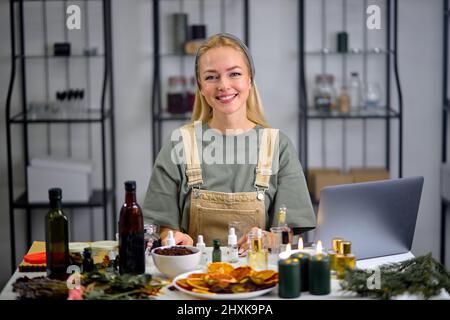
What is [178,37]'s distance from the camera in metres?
4.60

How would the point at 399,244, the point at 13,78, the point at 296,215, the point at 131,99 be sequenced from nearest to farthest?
the point at 399,244 → the point at 296,215 → the point at 13,78 → the point at 131,99

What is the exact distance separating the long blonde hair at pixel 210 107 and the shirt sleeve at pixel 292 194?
0.48 ft

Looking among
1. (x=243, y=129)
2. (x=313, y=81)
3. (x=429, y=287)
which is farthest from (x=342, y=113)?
(x=429, y=287)

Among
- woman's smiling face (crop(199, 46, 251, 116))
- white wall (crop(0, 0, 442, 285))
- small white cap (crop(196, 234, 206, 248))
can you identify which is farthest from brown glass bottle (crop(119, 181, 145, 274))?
white wall (crop(0, 0, 442, 285))

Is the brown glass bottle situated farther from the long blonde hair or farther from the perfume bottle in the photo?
the long blonde hair

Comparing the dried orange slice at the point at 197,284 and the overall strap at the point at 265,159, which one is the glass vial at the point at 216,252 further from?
the overall strap at the point at 265,159

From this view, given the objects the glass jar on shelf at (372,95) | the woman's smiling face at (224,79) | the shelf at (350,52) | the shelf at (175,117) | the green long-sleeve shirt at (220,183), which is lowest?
the green long-sleeve shirt at (220,183)

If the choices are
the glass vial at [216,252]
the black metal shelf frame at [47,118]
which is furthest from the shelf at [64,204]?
the glass vial at [216,252]

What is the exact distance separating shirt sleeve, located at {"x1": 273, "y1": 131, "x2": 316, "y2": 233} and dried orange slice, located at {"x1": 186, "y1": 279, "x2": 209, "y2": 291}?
2.52 ft

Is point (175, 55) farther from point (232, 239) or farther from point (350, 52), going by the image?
point (232, 239)

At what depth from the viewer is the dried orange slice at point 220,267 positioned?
2.17m
